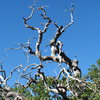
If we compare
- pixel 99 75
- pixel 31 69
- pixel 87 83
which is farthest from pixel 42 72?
pixel 99 75

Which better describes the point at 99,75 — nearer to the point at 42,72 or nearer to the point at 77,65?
the point at 77,65

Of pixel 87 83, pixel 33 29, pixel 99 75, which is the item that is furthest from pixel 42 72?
pixel 99 75

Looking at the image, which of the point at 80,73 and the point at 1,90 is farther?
the point at 80,73

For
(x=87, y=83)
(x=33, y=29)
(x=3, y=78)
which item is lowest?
(x=87, y=83)

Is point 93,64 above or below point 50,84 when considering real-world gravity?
above

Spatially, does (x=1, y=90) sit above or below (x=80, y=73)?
below

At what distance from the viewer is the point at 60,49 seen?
54.3 ft

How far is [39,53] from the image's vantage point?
53.8 ft

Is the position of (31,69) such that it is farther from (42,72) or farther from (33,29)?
(33,29)

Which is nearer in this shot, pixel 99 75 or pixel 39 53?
pixel 39 53

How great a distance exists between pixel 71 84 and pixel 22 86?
2.85 m

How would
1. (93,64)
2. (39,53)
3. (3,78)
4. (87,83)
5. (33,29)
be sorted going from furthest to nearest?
(93,64) → (33,29) → (39,53) → (3,78) → (87,83)

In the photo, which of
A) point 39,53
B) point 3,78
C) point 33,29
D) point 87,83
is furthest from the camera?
point 33,29

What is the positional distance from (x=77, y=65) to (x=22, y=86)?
3.62 meters
